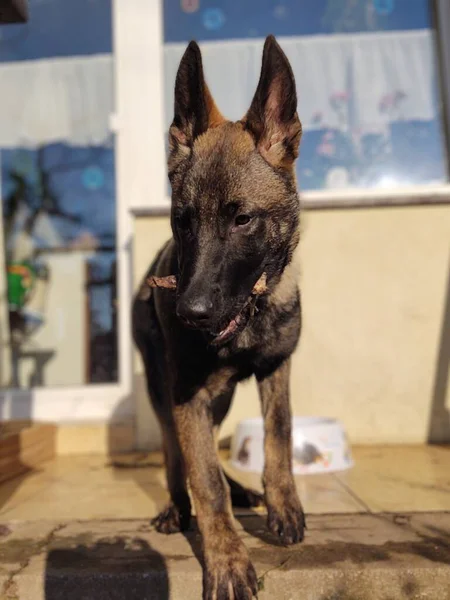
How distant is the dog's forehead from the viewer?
6.09 ft

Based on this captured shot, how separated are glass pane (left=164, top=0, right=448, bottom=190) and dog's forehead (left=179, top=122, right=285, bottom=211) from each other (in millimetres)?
2922

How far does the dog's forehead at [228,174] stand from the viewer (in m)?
1.86

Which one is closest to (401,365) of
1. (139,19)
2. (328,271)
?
(328,271)

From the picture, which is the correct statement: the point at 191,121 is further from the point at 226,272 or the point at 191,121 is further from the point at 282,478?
the point at 282,478

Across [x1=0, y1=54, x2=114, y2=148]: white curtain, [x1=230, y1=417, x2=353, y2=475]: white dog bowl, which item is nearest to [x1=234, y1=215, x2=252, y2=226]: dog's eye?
[x1=230, y1=417, x2=353, y2=475]: white dog bowl

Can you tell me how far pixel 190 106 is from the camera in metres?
2.15

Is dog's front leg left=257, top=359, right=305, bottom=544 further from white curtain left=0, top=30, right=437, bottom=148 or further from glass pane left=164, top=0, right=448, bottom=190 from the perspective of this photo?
white curtain left=0, top=30, right=437, bottom=148

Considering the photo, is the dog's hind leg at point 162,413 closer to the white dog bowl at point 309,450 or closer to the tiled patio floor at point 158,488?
the tiled patio floor at point 158,488

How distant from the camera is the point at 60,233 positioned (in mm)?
5238

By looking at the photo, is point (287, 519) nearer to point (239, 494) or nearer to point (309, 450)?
point (239, 494)

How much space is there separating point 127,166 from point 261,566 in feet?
12.2

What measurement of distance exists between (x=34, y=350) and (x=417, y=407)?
3359mm

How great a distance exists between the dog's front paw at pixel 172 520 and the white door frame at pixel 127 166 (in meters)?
2.41

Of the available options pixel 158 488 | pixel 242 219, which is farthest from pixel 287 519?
pixel 158 488
